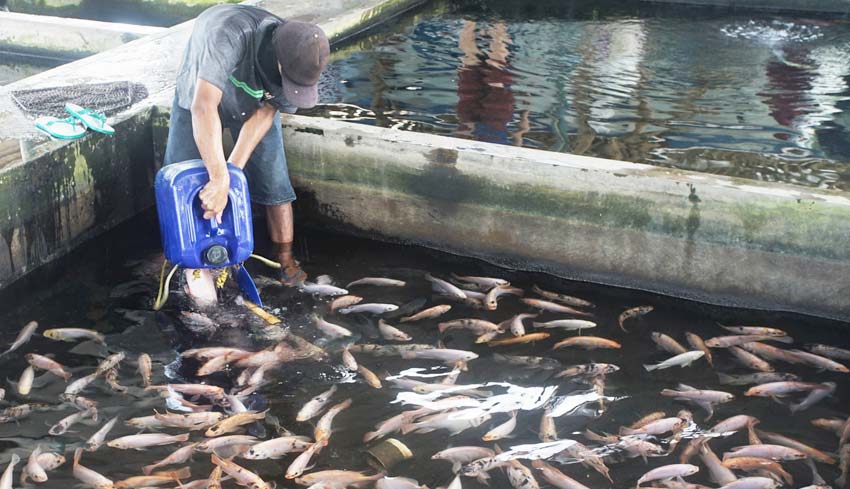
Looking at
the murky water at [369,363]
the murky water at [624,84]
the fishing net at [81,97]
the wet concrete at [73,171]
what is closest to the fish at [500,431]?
the murky water at [369,363]

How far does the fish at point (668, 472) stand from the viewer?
4.58 meters

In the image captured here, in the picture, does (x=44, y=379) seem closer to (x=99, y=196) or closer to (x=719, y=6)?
(x=99, y=196)

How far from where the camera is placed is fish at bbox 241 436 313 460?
184 inches

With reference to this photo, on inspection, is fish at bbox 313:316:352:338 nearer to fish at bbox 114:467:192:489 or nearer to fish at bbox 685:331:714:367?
fish at bbox 114:467:192:489

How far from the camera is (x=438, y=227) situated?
22.9 feet

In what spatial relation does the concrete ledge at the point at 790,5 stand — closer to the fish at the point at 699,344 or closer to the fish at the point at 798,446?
the fish at the point at 699,344

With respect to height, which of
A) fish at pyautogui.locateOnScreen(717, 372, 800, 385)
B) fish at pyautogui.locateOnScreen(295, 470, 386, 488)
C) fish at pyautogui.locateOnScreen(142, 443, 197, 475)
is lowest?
fish at pyautogui.locateOnScreen(717, 372, 800, 385)

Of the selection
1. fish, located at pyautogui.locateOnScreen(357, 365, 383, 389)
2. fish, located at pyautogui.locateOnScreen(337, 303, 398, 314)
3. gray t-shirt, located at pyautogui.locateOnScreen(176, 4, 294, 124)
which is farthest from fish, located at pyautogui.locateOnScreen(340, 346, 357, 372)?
gray t-shirt, located at pyautogui.locateOnScreen(176, 4, 294, 124)

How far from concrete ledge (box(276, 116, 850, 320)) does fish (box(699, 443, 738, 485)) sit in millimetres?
1875

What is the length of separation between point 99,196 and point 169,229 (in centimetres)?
150

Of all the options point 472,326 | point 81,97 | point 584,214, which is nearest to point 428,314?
point 472,326

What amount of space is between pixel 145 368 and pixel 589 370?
8.62 feet

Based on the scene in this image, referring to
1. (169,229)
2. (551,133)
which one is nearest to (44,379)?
(169,229)

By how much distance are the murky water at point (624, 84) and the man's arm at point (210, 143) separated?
286cm
